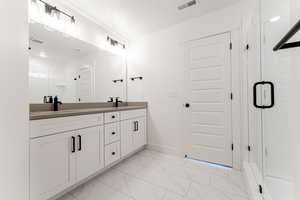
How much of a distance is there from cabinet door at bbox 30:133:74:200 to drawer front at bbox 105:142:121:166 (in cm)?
54

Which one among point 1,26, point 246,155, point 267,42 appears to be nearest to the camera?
point 1,26

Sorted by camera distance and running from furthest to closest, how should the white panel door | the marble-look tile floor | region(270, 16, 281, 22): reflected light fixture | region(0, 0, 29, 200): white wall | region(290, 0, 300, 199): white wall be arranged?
the white panel door → region(270, 16, 281, 22): reflected light fixture → the marble-look tile floor → region(0, 0, 29, 200): white wall → region(290, 0, 300, 199): white wall

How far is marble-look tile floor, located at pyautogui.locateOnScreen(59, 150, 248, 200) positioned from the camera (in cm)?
145

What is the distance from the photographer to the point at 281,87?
5.01 ft

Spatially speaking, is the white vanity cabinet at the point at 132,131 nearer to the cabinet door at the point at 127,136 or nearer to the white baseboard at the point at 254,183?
the cabinet door at the point at 127,136

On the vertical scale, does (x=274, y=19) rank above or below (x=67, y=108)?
above

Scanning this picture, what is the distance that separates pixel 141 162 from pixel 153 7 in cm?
244

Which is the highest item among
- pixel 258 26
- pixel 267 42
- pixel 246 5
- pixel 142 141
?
pixel 246 5

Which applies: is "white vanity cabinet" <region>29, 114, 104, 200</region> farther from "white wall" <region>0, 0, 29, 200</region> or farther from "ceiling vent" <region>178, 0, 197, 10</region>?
"ceiling vent" <region>178, 0, 197, 10</region>

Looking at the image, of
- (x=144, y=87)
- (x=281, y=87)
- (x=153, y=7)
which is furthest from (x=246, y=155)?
(x=153, y=7)

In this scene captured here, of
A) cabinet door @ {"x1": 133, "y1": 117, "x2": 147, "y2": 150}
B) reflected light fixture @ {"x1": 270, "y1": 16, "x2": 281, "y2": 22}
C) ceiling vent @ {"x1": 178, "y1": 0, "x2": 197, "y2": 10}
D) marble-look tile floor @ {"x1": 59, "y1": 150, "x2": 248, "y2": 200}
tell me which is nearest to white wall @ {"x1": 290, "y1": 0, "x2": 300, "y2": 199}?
marble-look tile floor @ {"x1": 59, "y1": 150, "x2": 248, "y2": 200}

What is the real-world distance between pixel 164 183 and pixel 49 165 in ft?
4.09

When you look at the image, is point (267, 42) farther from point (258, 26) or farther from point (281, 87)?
point (281, 87)

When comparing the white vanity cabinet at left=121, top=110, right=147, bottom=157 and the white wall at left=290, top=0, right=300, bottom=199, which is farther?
the white vanity cabinet at left=121, top=110, right=147, bottom=157
